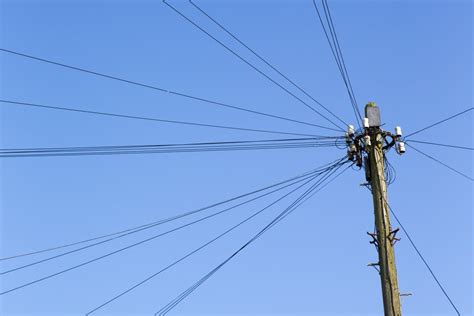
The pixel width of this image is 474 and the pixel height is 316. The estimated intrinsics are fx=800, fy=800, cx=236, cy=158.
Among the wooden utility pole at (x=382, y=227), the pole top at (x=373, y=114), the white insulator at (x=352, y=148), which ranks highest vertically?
the pole top at (x=373, y=114)

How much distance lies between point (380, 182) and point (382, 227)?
753 millimetres

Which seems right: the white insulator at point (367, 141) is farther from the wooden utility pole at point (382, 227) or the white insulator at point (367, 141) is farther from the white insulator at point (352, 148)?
the white insulator at point (352, 148)

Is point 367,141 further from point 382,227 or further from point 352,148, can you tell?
point 382,227

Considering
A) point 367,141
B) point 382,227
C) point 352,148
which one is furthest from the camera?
point 352,148

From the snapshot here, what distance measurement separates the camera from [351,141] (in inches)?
505

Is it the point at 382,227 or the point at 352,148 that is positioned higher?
the point at 352,148

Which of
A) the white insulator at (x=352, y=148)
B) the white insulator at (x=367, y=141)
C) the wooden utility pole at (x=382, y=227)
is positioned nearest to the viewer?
the wooden utility pole at (x=382, y=227)

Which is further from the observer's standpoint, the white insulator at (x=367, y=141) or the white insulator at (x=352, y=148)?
the white insulator at (x=352, y=148)

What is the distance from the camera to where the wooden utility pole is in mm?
11242

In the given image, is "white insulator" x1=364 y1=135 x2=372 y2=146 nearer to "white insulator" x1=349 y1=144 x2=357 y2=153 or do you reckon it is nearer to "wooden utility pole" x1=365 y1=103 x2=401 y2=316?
"wooden utility pole" x1=365 y1=103 x2=401 y2=316

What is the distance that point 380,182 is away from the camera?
39.9 ft

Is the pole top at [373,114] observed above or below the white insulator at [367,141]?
above

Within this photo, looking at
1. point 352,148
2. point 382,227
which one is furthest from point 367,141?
point 382,227

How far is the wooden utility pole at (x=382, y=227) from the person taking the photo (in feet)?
36.9
